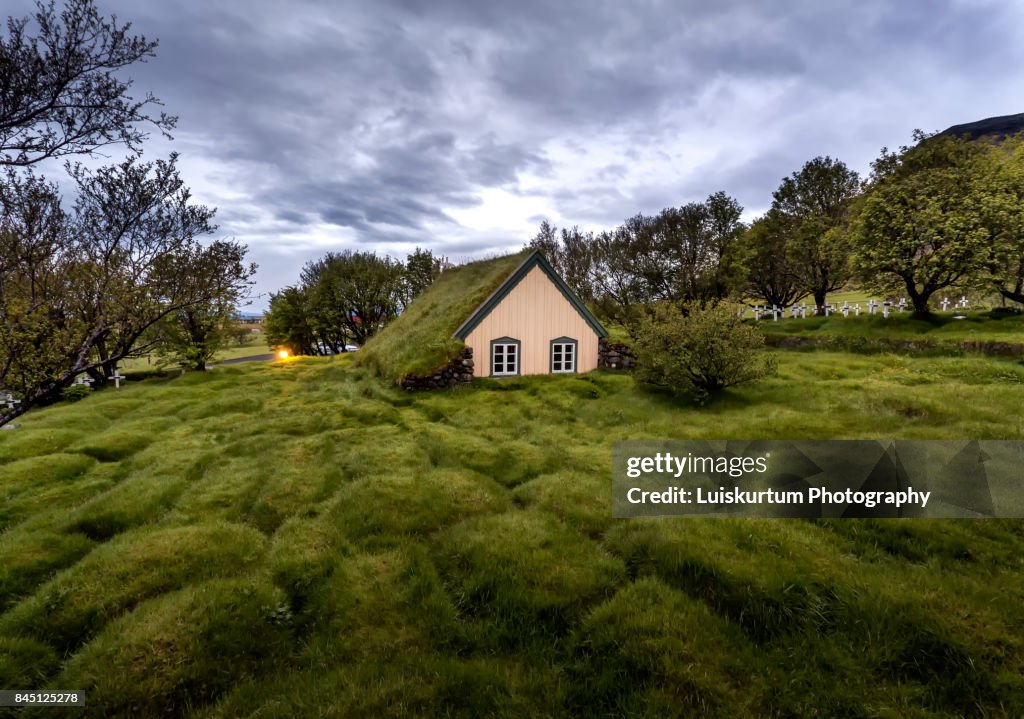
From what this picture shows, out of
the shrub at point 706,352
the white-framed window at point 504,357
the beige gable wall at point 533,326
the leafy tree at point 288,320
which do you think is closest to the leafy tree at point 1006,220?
the shrub at point 706,352

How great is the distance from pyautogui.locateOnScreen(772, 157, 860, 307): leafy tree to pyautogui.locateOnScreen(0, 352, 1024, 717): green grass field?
83.6ft

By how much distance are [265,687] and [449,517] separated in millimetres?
4028

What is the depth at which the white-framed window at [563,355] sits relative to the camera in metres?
22.2

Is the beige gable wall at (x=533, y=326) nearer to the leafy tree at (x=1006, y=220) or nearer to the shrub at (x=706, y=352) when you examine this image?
the shrub at (x=706, y=352)

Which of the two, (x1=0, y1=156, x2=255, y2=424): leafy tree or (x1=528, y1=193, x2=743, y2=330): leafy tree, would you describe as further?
(x1=528, y1=193, x2=743, y2=330): leafy tree

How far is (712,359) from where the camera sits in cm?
1537

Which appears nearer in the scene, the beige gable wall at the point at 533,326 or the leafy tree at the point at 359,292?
the beige gable wall at the point at 533,326

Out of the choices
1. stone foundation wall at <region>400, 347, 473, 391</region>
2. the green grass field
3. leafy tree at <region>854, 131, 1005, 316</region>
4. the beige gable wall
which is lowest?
the green grass field

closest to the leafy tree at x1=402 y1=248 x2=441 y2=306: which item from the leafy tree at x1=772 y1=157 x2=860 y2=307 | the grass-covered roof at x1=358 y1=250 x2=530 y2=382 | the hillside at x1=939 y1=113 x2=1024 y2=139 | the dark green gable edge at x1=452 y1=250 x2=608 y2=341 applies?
the grass-covered roof at x1=358 y1=250 x2=530 y2=382

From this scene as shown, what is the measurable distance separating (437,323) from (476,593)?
17421mm

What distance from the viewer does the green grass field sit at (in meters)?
4.31

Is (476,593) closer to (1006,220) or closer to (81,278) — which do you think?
(81,278)

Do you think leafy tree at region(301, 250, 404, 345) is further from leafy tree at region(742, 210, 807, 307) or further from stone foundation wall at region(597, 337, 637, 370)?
leafy tree at region(742, 210, 807, 307)

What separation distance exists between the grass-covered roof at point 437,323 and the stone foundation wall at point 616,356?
7.04m
